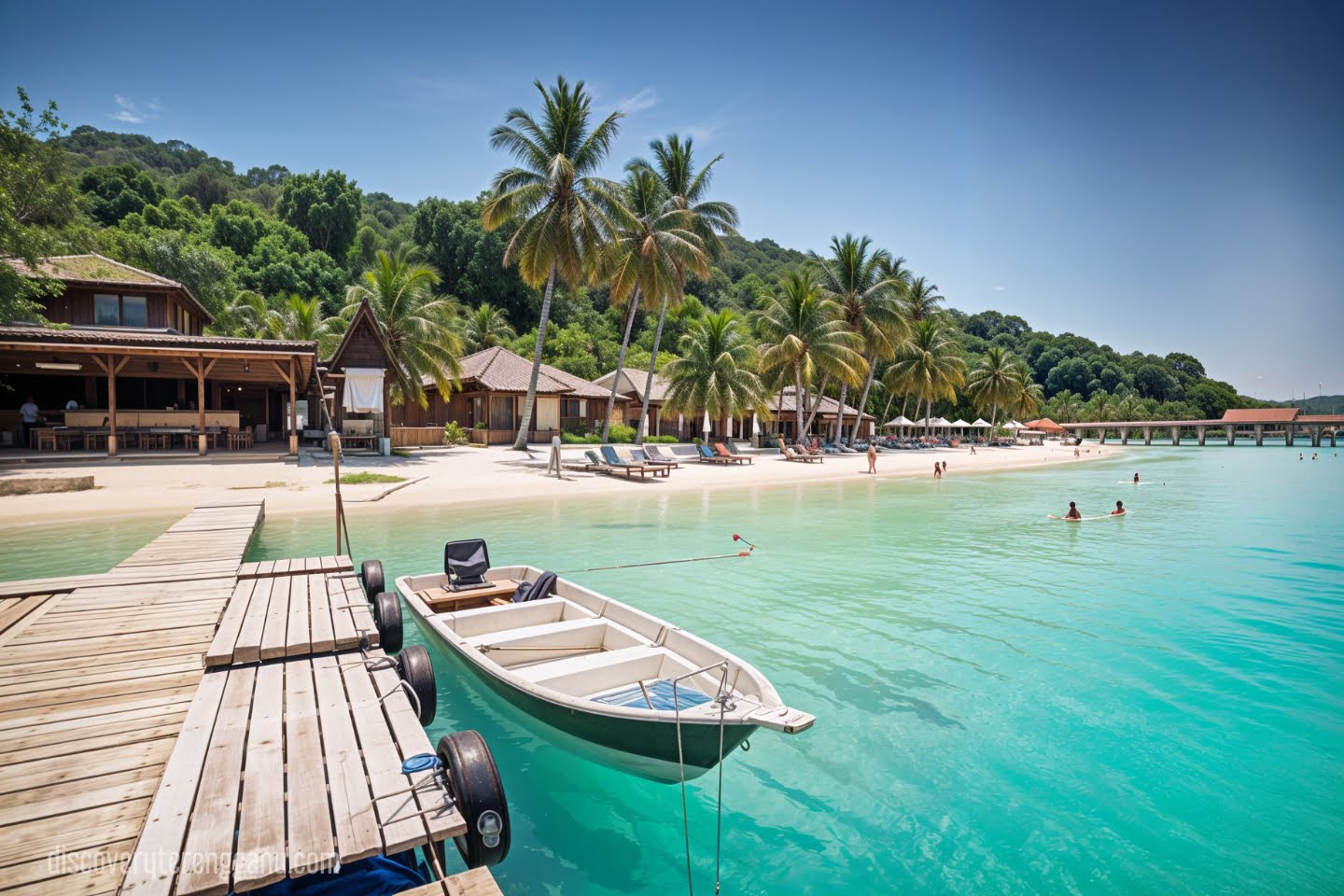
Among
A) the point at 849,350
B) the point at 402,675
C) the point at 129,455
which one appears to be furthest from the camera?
the point at 849,350

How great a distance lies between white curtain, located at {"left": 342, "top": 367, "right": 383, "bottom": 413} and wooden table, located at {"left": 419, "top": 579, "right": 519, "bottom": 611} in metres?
19.0

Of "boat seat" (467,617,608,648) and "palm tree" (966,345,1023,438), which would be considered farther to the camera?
"palm tree" (966,345,1023,438)

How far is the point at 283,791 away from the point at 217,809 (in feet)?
0.80

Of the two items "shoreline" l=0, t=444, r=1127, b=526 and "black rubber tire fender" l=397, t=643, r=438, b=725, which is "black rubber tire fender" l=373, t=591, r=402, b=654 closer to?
"black rubber tire fender" l=397, t=643, r=438, b=725

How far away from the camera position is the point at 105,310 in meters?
A: 24.1

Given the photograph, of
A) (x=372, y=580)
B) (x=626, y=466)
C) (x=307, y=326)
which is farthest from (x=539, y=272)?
(x=372, y=580)

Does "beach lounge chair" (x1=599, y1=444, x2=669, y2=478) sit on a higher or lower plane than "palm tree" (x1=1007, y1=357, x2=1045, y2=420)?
lower

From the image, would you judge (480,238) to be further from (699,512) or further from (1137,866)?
(1137,866)

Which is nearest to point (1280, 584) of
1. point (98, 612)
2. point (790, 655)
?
point (790, 655)

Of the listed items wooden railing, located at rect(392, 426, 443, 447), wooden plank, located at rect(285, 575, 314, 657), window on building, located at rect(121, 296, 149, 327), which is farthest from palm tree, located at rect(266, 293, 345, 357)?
wooden plank, located at rect(285, 575, 314, 657)

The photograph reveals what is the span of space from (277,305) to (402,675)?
45.7 meters

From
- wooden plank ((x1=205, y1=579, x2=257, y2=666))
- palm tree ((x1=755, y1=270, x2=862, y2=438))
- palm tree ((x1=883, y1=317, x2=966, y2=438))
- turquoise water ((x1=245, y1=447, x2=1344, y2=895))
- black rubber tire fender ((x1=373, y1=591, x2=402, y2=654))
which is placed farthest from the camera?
palm tree ((x1=883, y1=317, x2=966, y2=438))

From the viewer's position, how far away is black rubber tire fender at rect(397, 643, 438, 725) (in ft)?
15.3

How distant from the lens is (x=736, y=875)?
398cm
